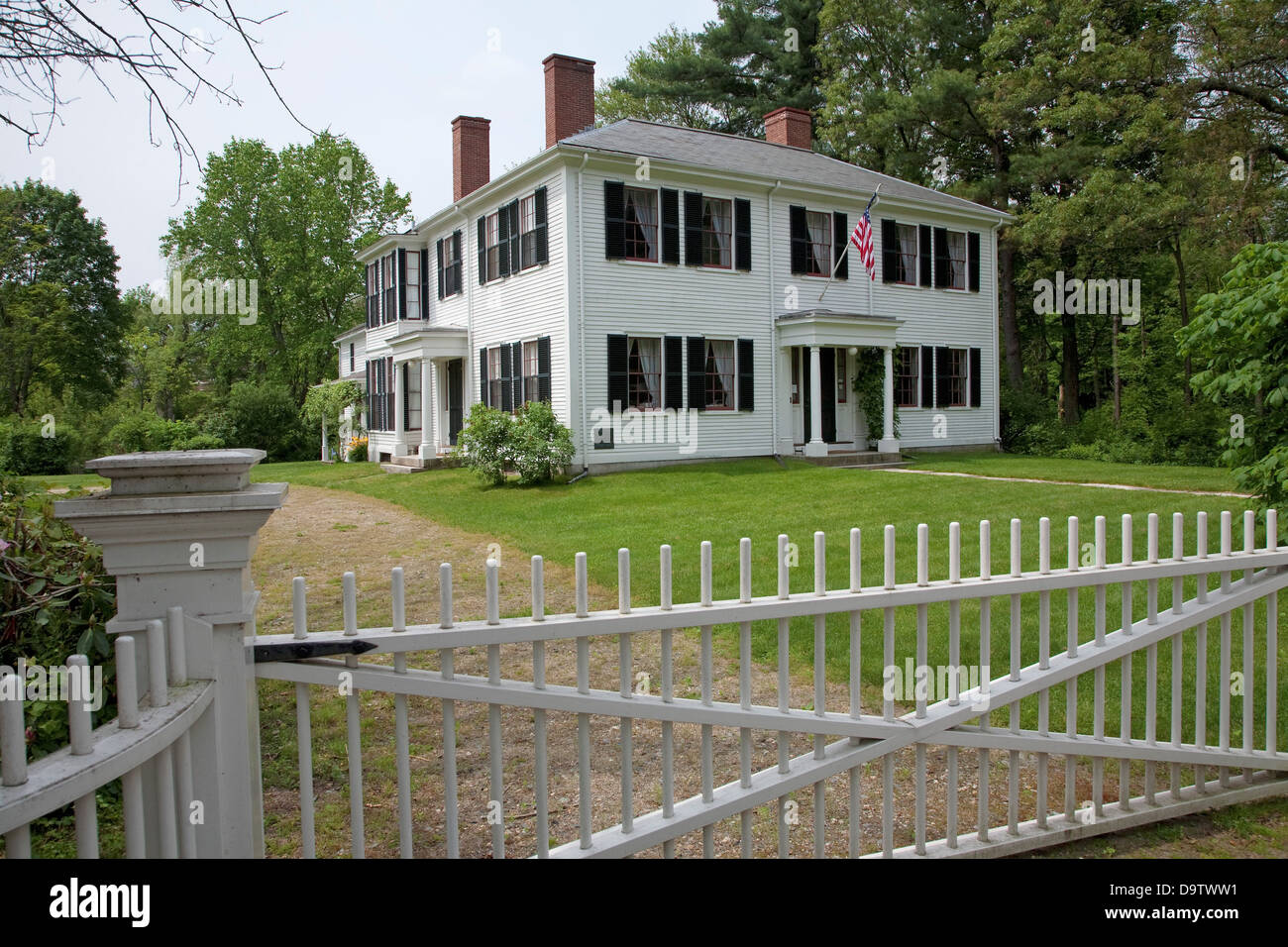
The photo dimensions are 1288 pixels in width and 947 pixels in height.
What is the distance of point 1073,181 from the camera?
86.0 feet

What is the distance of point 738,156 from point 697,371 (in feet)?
19.2

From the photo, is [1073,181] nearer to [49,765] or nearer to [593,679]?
[593,679]

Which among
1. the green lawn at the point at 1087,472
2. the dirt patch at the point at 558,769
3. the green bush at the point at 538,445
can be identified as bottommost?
the dirt patch at the point at 558,769

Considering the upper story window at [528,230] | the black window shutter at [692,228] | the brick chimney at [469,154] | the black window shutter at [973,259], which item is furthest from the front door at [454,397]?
the black window shutter at [973,259]

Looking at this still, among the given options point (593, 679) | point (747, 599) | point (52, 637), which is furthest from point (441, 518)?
point (747, 599)

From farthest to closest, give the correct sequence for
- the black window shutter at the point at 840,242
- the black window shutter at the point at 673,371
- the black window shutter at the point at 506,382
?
the black window shutter at the point at 840,242
the black window shutter at the point at 506,382
the black window shutter at the point at 673,371

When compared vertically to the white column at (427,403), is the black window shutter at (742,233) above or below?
above

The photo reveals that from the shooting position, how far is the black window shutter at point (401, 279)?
24.7 meters

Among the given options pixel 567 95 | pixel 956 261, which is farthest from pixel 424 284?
pixel 956 261

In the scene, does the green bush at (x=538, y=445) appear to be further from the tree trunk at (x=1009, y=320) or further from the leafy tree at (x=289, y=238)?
the leafy tree at (x=289, y=238)

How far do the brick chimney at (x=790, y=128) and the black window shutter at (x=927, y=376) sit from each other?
6.91 m
